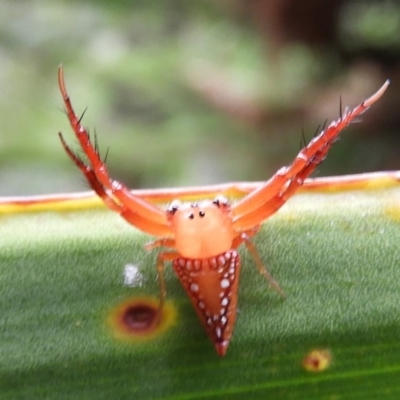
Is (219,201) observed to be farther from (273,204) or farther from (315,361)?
(315,361)

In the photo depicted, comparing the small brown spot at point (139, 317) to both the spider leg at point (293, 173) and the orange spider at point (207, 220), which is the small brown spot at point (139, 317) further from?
the spider leg at point (293, 173)

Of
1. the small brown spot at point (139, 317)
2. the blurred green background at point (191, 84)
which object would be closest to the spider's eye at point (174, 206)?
the small brown spot at point (139, 317)

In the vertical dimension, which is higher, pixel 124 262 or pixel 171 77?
pixel 171 77

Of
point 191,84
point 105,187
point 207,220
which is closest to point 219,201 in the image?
point 207,220

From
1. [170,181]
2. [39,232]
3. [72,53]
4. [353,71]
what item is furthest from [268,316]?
[72,53]

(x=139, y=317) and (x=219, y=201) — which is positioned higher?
(x=219, y=201)

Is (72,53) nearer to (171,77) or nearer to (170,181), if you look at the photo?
(171,77)
